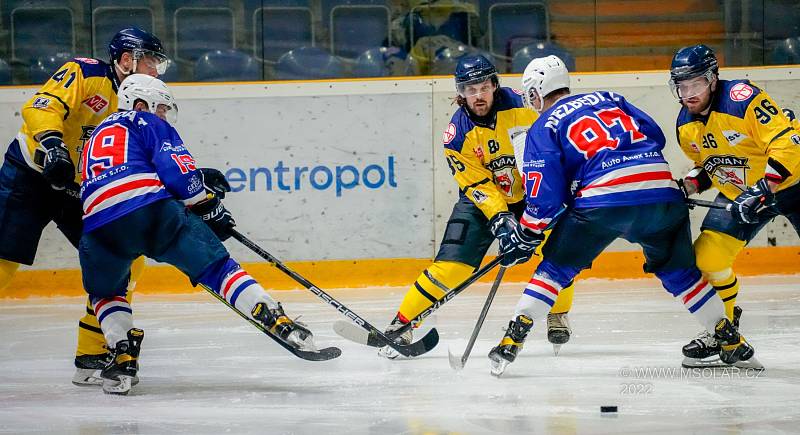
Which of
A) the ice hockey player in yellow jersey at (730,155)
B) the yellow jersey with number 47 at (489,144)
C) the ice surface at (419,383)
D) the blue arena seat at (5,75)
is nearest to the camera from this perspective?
the ice surface at (419,383)

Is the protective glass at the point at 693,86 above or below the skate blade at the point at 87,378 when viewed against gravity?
above

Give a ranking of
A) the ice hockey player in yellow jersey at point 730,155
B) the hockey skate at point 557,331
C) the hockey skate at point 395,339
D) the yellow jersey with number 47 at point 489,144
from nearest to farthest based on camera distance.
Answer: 1. the ice hockey player in yellow jersey at point 730,155
2. the hockey skate at point 395,339
3. the hockey skate at point 557,331
4. the yellow jersey with number 47 at point 489,144

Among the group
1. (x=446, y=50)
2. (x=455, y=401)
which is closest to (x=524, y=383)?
(x=455, y=401)

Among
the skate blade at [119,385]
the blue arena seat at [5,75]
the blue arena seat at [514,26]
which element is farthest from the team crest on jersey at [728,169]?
the blue arena seat at [5,75]

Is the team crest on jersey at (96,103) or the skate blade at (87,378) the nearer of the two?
the skate blade at (87,378)

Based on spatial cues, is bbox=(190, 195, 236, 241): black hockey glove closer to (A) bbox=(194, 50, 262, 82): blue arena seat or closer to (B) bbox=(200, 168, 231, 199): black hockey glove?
(B) bbox=(200, 168, 231, 199): black hockey glove

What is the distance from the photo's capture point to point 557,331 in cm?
411

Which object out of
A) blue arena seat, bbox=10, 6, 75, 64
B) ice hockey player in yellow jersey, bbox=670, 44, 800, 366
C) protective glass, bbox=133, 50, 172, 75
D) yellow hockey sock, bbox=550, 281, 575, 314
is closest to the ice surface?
yellow hockey sock, bbox=550, 281, 575, 314

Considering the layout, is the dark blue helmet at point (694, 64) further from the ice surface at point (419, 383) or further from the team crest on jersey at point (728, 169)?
the ice surface at point (419, 383)

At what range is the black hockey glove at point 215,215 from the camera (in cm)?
355

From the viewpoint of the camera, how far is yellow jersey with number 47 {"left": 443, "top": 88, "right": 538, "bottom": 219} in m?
4.21

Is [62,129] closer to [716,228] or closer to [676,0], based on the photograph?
[716,228]

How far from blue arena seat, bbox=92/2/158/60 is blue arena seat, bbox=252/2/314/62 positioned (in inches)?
26.1

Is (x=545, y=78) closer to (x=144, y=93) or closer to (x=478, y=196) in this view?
(x=478, y=196)
